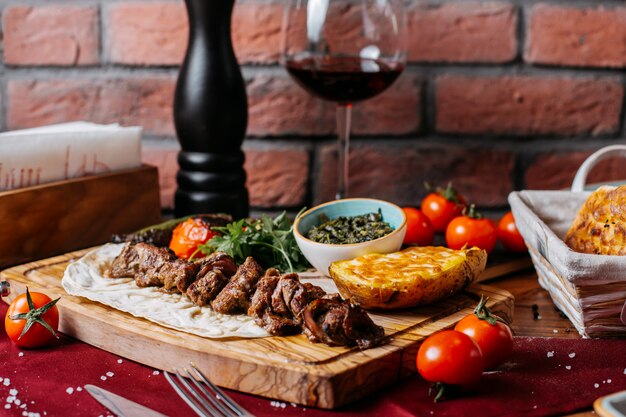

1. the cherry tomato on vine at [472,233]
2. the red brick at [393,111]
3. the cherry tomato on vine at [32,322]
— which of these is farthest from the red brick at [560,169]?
the cherry tomato on vine at [32,322]

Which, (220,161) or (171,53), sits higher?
(171,53)

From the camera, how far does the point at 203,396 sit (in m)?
1.18

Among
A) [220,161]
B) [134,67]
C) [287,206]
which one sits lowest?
[287,206]

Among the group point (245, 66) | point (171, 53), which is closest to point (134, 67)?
point (171, 53)

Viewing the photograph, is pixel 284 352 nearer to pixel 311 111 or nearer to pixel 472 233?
pixel 472 233

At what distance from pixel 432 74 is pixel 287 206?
57 cm

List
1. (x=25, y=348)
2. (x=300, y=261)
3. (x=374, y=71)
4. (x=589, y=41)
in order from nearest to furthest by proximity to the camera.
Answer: (x=25, y=348), (x=300, y=261), (x=374, y=71), (x=589, y=41)

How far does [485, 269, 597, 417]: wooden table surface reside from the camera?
4.81 feet

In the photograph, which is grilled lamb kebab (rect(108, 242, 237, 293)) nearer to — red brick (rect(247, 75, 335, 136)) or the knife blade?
the knife blade

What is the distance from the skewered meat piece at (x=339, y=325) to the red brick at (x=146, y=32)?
123 cm

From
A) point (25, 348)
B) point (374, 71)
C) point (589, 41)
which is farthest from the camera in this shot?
point (589, 41)

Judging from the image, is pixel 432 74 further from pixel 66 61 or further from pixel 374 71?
pixel 66 61

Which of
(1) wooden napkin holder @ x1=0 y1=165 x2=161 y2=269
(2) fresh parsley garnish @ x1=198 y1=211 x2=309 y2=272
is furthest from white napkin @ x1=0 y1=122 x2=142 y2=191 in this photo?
(2) fresh parsley garnish @ x1=198 y1=211 x2=309 y2=272

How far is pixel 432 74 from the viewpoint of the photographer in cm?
225
